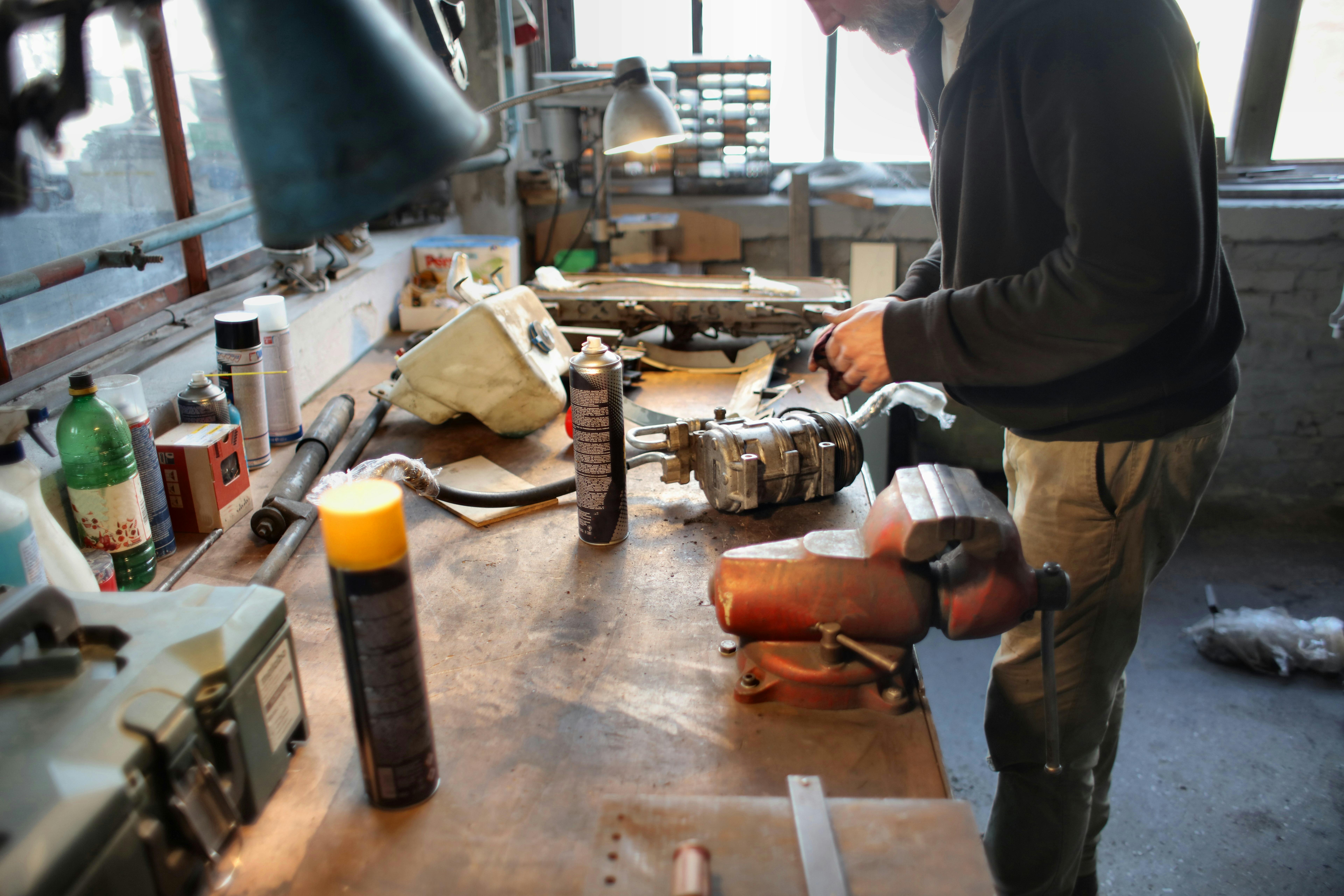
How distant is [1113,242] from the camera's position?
Result: 0.96 meters

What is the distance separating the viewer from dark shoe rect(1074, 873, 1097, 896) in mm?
1514

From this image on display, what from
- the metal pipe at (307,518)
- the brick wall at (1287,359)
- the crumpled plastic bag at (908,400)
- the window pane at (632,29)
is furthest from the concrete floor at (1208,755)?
the window pane at (632,29)

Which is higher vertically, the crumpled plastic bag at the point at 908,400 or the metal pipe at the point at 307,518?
the crumpled plastic bag at the point at 908,400

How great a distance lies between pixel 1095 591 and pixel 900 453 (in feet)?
6.56

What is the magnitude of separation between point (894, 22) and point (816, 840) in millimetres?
1123

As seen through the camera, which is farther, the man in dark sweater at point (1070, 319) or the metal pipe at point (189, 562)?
the metal pipe at point (189, 562)

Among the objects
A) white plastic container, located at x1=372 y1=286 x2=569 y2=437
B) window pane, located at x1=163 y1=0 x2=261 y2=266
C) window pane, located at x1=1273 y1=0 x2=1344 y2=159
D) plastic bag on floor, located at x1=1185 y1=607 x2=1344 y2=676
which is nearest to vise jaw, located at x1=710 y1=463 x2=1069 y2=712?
white plastic container, located at x1=372 y1=286 x2=569 y2=437

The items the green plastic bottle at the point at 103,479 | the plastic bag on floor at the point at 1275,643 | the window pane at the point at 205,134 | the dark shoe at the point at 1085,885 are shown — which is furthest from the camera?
the plastic bag on floor at the point at 1275,643

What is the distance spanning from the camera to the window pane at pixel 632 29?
371 cm

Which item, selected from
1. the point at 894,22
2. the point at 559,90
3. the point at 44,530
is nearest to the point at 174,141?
→ the point at 559,90

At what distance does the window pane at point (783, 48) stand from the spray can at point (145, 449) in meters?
3.01

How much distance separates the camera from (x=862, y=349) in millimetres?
1191

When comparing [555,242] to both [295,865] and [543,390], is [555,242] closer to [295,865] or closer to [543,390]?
[543,390]

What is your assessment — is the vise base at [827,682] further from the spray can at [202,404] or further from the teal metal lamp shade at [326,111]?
the spray can at [202,404]
